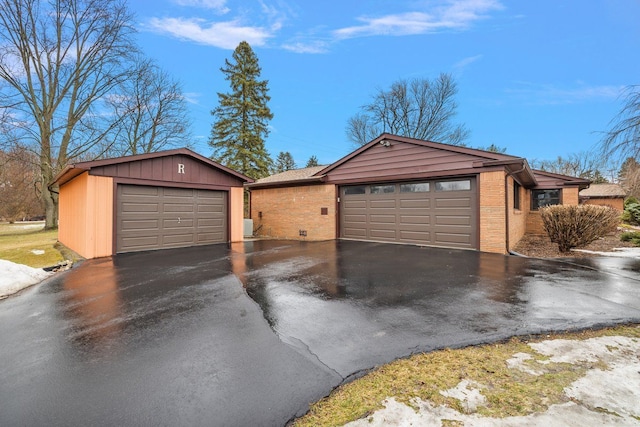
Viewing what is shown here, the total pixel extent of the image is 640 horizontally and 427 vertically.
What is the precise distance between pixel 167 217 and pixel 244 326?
8.22 meters

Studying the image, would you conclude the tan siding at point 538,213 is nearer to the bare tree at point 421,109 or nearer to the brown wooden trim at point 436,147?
the brown wooden trim at point 436,147

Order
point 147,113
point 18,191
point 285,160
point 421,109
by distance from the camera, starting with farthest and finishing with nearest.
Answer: point 285,160 < point 18,191 < point 421,109 < point 147,113

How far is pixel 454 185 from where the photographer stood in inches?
391

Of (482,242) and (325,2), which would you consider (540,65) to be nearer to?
(325,2)

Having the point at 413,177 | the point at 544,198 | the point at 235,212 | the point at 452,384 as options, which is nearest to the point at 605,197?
the point at 544,198

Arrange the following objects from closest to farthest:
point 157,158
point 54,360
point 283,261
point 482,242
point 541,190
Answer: point 54,360 < point 283,261 < point 482,242 < point 157,158 < point 541,190

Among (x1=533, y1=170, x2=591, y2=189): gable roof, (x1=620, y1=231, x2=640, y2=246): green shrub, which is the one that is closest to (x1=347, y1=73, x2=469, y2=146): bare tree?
(x1=533, y1=170, x2=591, y2=189): gable roof

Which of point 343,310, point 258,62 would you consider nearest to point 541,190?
point 343,310

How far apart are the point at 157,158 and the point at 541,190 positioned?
18729 mm

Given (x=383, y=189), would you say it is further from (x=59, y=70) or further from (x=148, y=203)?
(x=59, y=70)

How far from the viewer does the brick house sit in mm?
9156

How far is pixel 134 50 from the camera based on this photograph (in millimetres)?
19859

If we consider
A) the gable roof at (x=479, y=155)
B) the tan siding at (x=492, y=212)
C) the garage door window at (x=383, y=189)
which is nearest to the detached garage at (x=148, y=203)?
the garage door window at (x=383, y=189)

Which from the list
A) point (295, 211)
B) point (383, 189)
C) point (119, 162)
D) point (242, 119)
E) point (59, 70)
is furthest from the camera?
point (242, 119)
